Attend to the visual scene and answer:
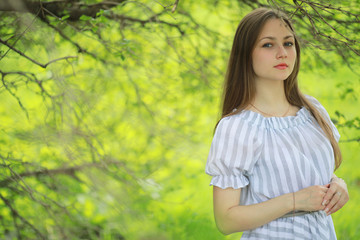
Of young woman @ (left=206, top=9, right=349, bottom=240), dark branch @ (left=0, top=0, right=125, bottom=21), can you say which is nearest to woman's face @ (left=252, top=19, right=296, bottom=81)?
young woman @ (left=206, top=9, right=349, bottom=240)

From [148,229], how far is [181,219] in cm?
38

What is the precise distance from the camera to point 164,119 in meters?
3.83

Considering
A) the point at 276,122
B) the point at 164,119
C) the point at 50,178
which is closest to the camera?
the point at 276,122

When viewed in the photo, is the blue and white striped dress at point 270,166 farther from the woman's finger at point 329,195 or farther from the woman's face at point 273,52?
the woman's face at point 273,52

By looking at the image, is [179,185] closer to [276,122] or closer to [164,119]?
[164,119]

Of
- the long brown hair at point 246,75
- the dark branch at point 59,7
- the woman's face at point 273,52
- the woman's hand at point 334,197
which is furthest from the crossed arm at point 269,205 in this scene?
the dark branch at point 59,7

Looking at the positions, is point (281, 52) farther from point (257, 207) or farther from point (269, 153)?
point (257, 207)

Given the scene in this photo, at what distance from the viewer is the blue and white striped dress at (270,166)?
132 centimetres

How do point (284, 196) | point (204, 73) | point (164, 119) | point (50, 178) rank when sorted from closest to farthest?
point (284, 196) → point (50, 178) → point (204, 73) → point (164, 119)

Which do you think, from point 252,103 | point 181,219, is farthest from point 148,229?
point 252,103

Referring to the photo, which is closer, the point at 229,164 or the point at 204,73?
the point at 229,164

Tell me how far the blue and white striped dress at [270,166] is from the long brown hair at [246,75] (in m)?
0.09

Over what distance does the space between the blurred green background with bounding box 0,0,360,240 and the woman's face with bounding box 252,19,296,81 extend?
93 mm

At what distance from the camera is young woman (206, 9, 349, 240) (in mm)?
1310
